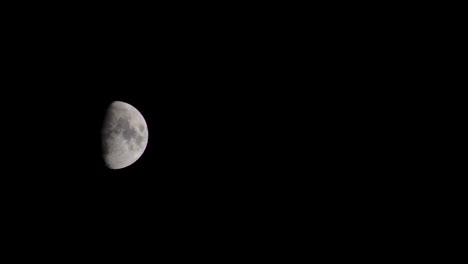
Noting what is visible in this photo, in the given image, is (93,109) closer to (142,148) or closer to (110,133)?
(110,133)

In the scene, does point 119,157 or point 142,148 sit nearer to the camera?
point 119,157

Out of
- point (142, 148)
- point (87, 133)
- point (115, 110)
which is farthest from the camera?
point (142, 148)

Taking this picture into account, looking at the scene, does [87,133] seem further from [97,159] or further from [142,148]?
[142,148]

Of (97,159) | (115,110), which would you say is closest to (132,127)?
(115,110)

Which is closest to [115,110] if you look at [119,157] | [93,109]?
[93,109]

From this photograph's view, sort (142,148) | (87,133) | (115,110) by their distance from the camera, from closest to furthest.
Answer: (87,133) < (115,110) < (142,148)

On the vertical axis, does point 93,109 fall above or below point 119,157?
above
